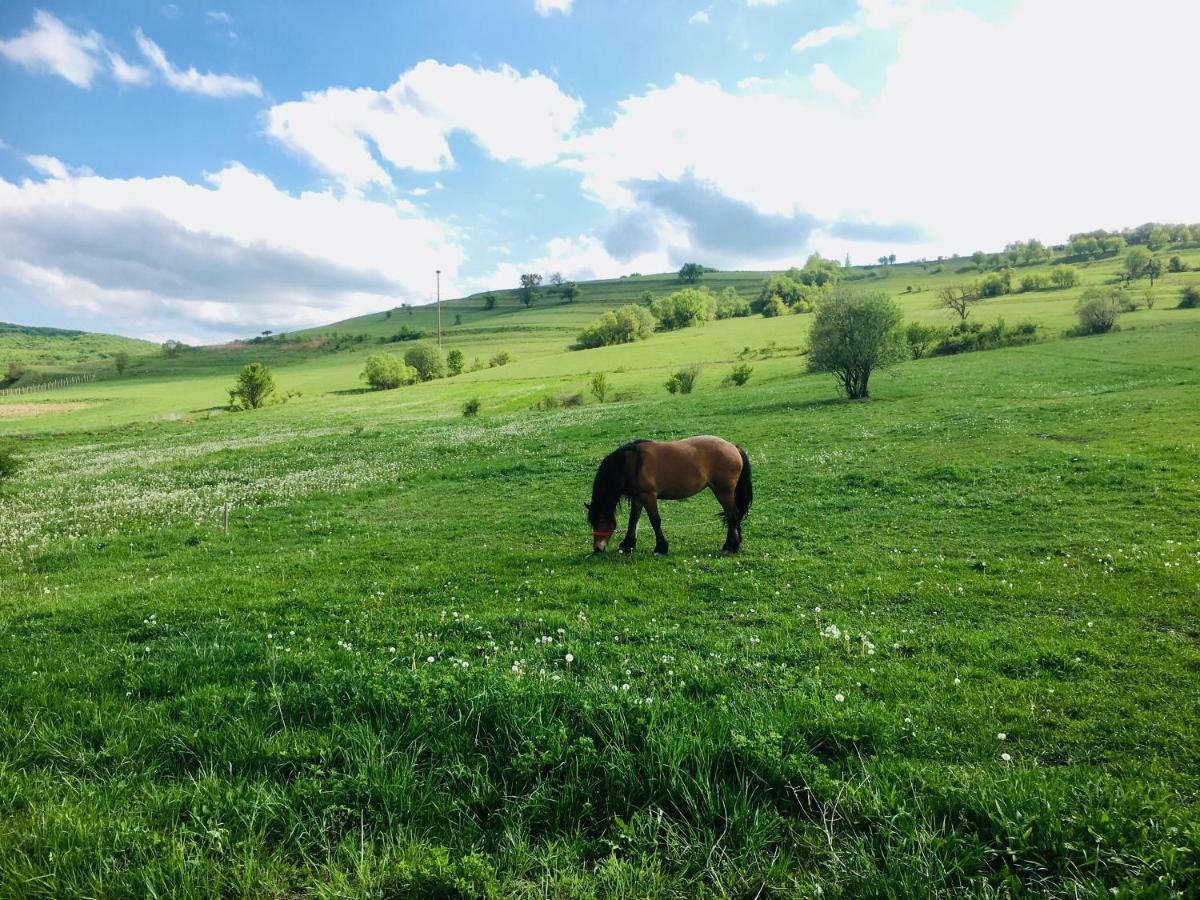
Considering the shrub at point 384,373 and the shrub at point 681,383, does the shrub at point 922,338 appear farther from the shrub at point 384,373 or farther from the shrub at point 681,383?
the shrub at point 384,373

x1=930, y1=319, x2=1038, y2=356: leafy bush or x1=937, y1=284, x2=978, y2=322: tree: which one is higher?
x1=937, y1=284, x2=978, y2=322: tree

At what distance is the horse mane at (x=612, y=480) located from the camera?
12427 millimetres

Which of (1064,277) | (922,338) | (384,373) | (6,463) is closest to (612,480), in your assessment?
(6,463)

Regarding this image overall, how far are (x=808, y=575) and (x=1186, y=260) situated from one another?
555 feet

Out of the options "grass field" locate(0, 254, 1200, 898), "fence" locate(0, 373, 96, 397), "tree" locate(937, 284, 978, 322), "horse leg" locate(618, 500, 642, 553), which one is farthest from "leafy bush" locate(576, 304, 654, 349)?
"horse leg" locate(618, 500, 642, 553)

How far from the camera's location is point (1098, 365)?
45.6m

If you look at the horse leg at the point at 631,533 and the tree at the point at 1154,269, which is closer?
the horse leg at the point at 631,533

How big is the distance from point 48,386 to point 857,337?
5601 inches

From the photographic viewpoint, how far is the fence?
10366 cm

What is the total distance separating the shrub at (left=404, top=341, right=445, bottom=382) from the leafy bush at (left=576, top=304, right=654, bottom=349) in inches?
1305

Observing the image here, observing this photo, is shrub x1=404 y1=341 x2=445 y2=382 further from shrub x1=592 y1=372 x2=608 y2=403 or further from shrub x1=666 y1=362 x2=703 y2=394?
shrub x1=666 y1=362 x2=703 y2=394

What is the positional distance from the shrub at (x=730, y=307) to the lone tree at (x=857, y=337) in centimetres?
11144

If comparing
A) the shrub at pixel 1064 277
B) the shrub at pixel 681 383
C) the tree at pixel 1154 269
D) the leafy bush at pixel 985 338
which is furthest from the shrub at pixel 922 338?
the tree at pixel 1154 269

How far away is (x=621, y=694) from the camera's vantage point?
5012 millimetres
